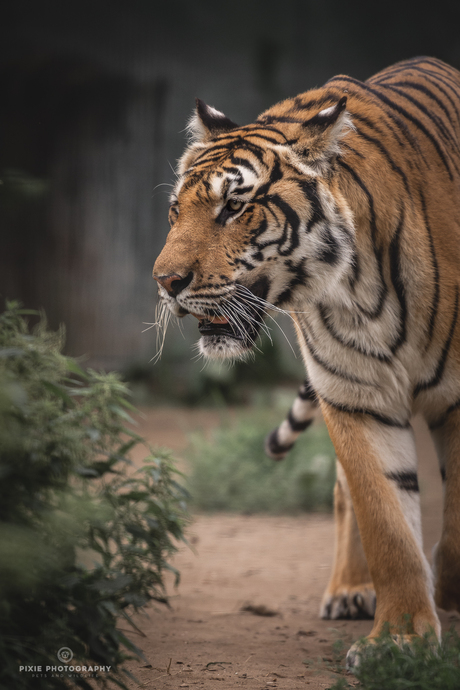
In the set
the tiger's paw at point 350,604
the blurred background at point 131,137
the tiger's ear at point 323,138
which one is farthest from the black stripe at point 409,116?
the blurred background at point 131,137

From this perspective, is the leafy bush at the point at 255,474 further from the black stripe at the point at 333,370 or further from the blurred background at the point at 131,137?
the black stripe at the point at 333,370

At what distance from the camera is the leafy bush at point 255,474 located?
14.9 ft

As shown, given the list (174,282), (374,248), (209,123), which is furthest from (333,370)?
(209,123)

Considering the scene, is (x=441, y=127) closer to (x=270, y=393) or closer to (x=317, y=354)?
(x=317, y=354)

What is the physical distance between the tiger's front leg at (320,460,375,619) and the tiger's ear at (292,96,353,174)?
3.95 feet

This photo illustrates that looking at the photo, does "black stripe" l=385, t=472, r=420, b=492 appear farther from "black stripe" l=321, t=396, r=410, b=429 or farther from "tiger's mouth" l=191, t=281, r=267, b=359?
"tiger's mouth" l=191, t=281, r=267, b=359

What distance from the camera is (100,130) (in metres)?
7.67

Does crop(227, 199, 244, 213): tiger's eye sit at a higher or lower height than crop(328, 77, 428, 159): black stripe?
lower

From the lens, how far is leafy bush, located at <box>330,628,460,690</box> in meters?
1.56

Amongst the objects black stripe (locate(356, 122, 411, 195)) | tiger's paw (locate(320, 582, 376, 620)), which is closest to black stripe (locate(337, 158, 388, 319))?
black stripe (locate(356, 122, 411, 195))

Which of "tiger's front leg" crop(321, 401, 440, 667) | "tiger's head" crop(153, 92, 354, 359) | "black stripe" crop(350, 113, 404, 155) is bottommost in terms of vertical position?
"tiger's front leg" crop(321, 401, 440, 667)

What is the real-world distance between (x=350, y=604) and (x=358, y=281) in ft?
4.04

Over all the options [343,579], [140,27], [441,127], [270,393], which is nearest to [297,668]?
[343,579]

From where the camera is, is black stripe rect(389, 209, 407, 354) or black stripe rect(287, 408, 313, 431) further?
black stripe rect(287, 408, 313, 431)
